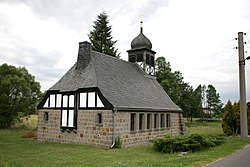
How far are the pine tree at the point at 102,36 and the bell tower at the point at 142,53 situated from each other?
27.7 ft

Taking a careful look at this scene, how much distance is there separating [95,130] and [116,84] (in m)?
4.13

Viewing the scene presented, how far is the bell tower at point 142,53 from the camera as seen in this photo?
27103 mm

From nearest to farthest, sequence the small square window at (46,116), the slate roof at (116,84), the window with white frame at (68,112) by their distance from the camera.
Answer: the slate roof at (116,84), the window with white frame at (68,112), the small square window at (46,116)

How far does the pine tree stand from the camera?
35956 mm

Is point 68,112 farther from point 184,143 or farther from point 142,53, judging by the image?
point 142,53

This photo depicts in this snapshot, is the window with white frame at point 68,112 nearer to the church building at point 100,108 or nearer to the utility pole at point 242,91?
the church building at point 100,108

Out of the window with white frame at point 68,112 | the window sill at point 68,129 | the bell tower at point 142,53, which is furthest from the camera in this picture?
the bell tower at point 142,53

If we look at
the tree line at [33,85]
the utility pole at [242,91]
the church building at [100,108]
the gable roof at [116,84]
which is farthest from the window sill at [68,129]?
the tree line at [33,85]

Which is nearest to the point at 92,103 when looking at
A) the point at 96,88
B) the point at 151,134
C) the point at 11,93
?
the point at 96,88

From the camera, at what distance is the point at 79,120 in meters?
18.0

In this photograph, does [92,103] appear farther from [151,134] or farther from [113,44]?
[113,44]

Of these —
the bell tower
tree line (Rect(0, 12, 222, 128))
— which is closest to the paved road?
the bell tower

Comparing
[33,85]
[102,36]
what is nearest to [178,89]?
[102,36]

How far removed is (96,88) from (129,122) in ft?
10.6
